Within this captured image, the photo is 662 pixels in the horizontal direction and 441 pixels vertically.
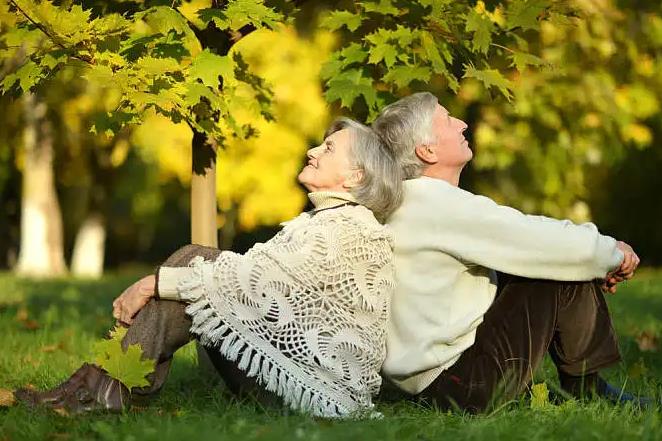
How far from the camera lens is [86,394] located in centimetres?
358

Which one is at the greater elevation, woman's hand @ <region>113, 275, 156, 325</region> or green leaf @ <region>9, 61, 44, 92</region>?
green leaf @ <region>9, 61, 44, 92</region>

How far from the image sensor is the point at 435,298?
367 cm

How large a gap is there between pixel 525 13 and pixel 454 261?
1.63 metres

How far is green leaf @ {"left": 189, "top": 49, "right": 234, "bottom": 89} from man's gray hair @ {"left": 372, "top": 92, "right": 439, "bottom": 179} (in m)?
0.82

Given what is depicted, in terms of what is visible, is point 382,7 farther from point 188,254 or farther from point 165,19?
point 188,254

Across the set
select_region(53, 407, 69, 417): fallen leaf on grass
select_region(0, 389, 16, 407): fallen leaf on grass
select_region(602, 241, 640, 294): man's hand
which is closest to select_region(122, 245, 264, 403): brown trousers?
select_region(53, 407, 69, 417): fallen leaf on grass

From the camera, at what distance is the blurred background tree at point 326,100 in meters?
4.37

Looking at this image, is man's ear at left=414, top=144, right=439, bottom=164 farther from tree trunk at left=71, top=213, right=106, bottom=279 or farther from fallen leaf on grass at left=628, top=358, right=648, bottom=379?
tree trunk at left=71, top=213, right=106, bottom=279

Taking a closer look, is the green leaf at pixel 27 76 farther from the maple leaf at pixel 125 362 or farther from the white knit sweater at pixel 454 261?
the white knit sweater at pixel 454 261

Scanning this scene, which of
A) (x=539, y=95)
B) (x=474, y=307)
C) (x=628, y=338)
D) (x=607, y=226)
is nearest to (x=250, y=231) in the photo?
(x=607, y=226)

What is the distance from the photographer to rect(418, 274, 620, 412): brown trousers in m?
3.66

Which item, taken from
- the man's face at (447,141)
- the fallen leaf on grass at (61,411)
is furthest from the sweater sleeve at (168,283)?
the man's face at (447,141)

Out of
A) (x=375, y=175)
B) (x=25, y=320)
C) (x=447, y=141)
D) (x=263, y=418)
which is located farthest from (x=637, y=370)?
(x=25, y=320)

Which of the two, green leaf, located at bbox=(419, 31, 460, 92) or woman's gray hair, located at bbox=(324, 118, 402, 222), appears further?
green leaf, located at bbox=(419, 31, 460, 92)
